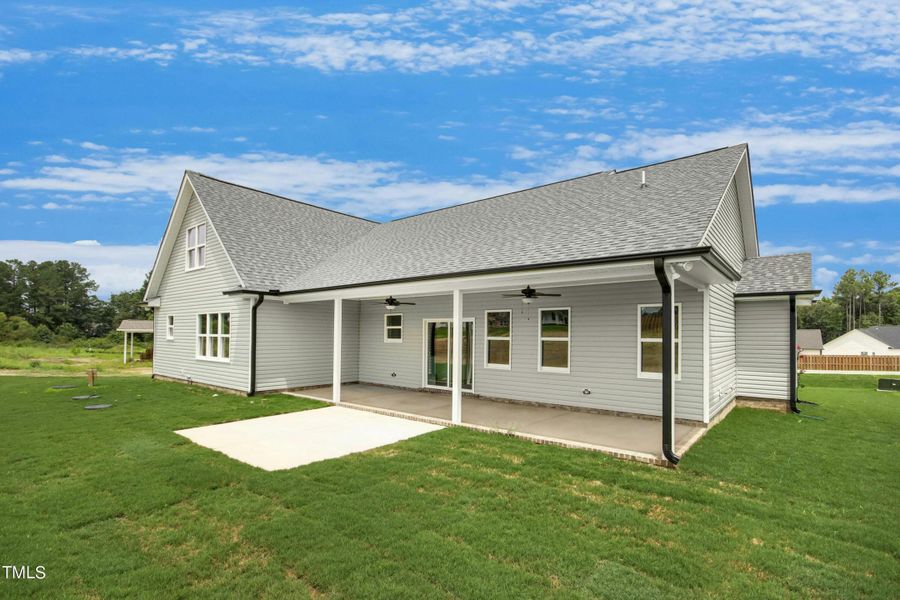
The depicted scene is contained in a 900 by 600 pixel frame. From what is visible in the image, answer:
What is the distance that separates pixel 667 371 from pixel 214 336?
12464mm

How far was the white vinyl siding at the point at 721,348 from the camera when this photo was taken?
8.57m

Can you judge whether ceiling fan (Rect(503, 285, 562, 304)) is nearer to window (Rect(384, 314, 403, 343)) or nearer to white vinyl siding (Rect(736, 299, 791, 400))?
window (Rect(384, 314, 403, 343))

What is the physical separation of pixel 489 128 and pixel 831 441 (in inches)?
1063

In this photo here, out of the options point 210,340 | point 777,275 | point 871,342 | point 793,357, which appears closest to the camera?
point 793,357

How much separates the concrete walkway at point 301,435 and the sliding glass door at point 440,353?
10.4 feet

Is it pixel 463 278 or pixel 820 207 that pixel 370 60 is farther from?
pixel 820 207

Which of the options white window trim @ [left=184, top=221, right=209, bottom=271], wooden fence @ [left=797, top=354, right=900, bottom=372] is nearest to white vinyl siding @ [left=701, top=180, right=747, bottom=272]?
white window trim @ [left=184, top=221, right=209, bottom=271]

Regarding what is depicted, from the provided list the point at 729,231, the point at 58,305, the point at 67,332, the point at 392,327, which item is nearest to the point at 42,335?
the point at 67,332

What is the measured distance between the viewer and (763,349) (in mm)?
10602

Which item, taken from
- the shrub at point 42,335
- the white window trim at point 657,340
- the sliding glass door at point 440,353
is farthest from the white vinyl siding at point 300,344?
the shrub at point 42,335

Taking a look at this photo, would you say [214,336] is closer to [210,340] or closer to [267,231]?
[210,340]

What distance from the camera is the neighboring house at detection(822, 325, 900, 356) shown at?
40875 mm

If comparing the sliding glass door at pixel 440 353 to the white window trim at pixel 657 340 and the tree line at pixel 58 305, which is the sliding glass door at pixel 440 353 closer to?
the white window trim at pixel 657 340

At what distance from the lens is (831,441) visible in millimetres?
7461
